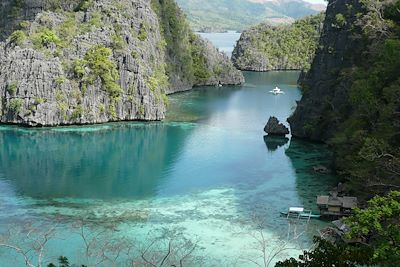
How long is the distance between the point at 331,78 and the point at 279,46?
4294 inches

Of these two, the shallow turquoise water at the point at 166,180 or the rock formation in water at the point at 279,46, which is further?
the rock formation in water at the point at 279,46

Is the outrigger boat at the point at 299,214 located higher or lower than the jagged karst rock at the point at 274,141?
lower

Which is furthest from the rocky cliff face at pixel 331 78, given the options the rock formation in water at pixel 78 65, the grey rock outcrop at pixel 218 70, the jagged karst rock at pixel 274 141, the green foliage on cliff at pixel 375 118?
the grey rock outcrop at pixel 218 70

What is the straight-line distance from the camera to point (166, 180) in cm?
4903

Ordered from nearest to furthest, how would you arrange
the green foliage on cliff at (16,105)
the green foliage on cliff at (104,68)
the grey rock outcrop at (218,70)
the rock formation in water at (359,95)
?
1. the rock formation in water at (359,95)
2. the green foliage on cliff at (16,105)
3. the green foliage on cliff at (104,68)
4. the grey rock outcrop at (218,70)

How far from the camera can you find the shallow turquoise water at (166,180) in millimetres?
36719

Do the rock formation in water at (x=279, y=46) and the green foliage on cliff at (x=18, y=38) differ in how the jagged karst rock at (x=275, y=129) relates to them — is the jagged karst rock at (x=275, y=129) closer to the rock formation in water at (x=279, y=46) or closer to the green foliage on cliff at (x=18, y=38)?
the green foliage on cliff at (x=18, y=38)

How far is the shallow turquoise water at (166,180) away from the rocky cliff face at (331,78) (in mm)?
2529

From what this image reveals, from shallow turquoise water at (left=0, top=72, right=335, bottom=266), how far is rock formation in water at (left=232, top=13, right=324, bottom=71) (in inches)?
3367

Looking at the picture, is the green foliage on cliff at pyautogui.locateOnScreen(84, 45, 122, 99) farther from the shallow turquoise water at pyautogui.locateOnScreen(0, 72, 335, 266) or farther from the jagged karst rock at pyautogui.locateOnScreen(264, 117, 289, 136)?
the jagged karst rock at pyautogui.locateOnScreen(264, 117, 289, 136)

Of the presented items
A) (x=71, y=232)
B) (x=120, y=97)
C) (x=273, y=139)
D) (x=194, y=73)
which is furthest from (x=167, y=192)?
(x=194, y=73)

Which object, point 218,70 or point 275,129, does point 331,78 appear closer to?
point 275,129

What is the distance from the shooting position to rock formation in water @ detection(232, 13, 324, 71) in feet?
536

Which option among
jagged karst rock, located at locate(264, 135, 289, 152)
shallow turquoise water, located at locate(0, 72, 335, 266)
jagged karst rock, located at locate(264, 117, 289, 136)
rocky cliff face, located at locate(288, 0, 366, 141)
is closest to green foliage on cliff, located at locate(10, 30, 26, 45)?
shallow turquoise water, located at locate(0, 72, 335, 266)
